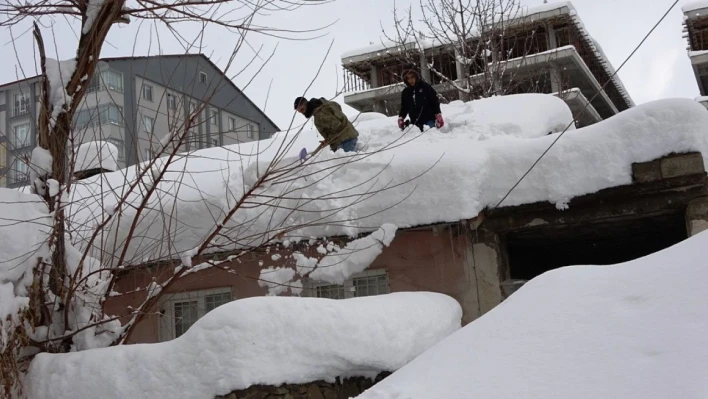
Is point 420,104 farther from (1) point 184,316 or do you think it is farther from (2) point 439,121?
(1) point 184,316

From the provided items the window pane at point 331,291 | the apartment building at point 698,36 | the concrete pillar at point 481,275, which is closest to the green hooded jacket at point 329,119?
the window pane at point 331,291

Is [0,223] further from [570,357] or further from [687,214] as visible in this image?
[687,214]

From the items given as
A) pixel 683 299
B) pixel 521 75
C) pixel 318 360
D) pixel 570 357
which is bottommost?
pixel 318 360

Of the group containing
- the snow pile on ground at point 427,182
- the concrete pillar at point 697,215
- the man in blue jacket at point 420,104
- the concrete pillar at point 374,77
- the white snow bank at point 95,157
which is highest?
the concrete pillar at point 374,77

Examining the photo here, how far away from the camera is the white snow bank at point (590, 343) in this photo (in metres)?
2.37

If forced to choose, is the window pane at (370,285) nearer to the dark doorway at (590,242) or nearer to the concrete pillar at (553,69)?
the dark doorway at (590,242)

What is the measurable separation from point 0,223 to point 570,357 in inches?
198

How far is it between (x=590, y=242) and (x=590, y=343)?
7.24 metres

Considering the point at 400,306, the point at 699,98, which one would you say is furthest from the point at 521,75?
the point at 400,306

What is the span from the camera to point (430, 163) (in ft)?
25.0

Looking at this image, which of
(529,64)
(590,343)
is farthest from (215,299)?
(529,64)

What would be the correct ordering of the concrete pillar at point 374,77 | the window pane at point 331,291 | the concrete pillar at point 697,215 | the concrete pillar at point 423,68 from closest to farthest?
the concrete pillar at point 697,215
the window pane at point 331,291
the concrete pillar at point 423,68
the concrete pillar at point 374,77

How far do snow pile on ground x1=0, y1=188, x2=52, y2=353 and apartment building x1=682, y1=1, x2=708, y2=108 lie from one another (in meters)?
23.0

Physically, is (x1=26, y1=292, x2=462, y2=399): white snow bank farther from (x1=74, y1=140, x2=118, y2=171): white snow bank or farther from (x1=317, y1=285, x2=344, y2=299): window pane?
(x1=317, y1=285, x2=344, y2=299): window pane
